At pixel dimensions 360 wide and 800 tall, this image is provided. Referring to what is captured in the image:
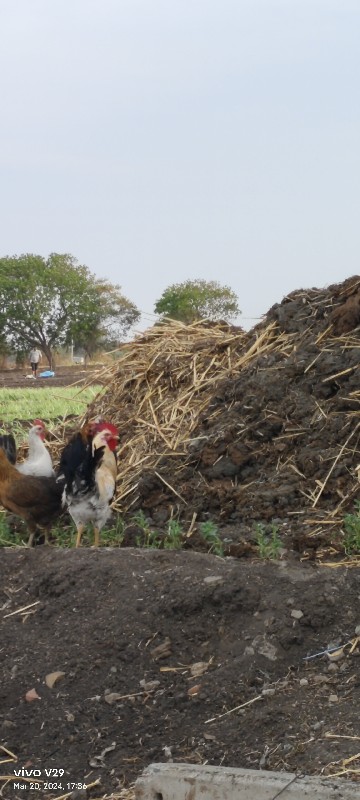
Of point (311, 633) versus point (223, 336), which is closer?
point (311, 633)

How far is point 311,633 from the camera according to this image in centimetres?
360

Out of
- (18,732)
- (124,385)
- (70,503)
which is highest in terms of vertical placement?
(124,385)

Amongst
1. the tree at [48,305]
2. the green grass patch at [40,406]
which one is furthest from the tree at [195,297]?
the green grass patch at [40,406]

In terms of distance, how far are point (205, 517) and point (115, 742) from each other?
6.29 feet

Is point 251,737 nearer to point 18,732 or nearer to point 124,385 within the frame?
point 18,732

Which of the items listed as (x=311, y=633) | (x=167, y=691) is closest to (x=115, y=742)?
(x=167, y=691)

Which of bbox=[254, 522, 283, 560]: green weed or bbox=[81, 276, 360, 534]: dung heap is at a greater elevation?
bbox=[81, 276, 360, 534]: dung heap

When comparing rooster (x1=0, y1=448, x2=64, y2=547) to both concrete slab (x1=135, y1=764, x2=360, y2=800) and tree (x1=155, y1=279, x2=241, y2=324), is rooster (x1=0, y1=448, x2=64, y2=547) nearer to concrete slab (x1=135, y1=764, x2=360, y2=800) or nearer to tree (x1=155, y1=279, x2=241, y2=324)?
concrete slab (x1=135, y1=764, x2=360, y2=800)

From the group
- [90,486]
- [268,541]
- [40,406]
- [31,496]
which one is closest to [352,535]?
[268,541]

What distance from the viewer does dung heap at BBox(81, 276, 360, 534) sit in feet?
16.5

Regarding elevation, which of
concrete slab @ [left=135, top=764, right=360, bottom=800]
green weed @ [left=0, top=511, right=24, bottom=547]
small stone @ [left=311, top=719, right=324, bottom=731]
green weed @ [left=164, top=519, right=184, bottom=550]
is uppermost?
green weed @ [left=164, top=519, right=184, bottom=550]

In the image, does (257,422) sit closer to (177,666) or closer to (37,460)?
(37,460)

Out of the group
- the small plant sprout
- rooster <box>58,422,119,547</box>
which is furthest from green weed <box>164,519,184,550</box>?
rooster <box>58,422,119,547</box>

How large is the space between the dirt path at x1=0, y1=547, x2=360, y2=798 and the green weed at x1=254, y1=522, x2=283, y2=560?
0.18m
